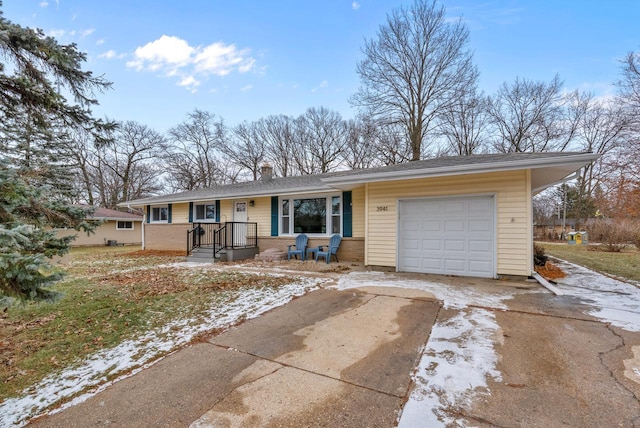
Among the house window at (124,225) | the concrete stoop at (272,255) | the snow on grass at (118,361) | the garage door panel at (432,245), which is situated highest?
the house window at (124,225)

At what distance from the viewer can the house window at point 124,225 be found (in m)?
20.7

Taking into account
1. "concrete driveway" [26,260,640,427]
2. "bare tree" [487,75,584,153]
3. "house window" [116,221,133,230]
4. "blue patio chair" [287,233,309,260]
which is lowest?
"concrete driveway" [26,260,640,427]

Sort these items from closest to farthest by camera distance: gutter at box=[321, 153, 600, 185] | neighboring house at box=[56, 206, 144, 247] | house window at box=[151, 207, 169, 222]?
gutter at box=[321, 153, 600, 185]
house window at box=[151, 207, 169, 222]
neighboring house at box=[56, 206, 144, 247]

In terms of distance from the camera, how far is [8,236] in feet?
5.94

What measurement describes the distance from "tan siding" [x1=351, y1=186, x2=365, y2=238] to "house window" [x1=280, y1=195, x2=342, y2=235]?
1.63 ft

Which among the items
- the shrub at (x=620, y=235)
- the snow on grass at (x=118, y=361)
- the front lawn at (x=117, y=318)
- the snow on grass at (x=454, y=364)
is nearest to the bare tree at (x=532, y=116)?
the shrub at (x=620, y=235)

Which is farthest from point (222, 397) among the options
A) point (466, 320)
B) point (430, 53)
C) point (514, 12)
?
point (430, 53)

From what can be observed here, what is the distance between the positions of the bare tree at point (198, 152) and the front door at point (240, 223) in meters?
15.7

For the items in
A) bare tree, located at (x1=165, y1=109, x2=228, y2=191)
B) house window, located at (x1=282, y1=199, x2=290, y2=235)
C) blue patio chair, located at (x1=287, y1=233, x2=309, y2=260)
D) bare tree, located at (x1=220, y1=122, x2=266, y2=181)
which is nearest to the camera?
blue patio chair, located at (x1=287, y1=233, x2=309, y2=260)

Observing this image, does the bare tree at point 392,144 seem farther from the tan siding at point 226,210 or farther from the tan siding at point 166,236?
the tan siding at point 166,236

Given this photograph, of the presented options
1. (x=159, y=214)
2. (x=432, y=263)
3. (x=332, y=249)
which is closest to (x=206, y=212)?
(x=159, y=214)

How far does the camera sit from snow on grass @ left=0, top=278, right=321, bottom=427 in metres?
2.27

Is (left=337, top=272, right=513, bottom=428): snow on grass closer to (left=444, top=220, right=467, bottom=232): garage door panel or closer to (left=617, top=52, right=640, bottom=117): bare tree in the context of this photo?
(left=444, top=220, right=467, bottom=232): garage door panel

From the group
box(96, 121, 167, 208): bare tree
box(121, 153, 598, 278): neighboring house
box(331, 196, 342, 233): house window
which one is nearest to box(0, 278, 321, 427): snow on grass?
box(121, 153, 598, 278): neighboring house
